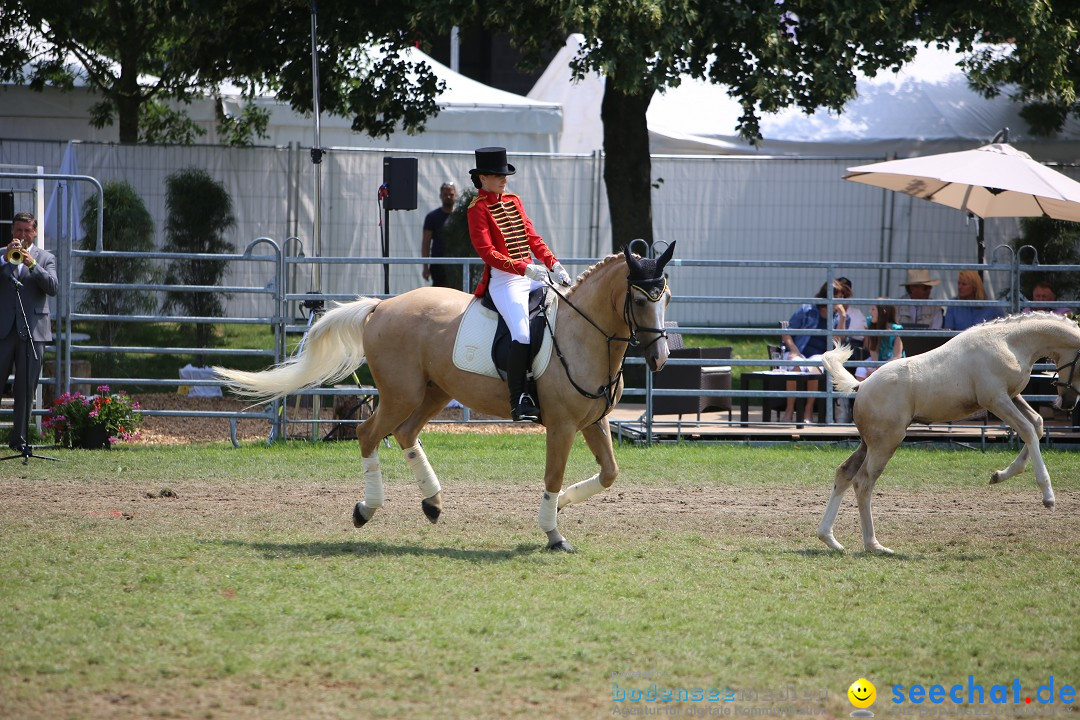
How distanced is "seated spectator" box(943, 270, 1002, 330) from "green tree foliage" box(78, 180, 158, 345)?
415 inches

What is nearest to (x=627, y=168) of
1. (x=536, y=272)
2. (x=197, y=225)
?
(x=197, y=225)

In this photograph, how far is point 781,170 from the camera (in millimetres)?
18812

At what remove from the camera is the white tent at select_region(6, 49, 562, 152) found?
18.8 metres

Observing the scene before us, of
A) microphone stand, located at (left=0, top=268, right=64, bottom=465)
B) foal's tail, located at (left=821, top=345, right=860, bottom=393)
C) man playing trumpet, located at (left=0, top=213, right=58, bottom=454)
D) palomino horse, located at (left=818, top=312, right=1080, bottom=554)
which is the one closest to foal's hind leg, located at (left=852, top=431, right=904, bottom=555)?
palomino horse, located at (left=818, top=312, right=1080, bottom=554)

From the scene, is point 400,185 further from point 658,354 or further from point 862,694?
point 862,694

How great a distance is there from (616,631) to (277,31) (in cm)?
1148

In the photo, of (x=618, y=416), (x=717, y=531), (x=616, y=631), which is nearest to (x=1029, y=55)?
(x=618, y=416)

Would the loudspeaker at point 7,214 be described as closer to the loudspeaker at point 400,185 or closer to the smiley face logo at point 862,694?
the loudspeaker at point 400,185

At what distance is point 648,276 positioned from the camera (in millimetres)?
7191

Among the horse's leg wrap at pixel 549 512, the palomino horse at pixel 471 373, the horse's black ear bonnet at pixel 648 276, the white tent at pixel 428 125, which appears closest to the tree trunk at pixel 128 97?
the white tent at pixel 428 125

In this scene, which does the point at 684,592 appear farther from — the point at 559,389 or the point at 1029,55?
the point at 1029,55

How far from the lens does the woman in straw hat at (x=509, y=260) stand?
7.62 m

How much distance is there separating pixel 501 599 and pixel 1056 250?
45.4 ft

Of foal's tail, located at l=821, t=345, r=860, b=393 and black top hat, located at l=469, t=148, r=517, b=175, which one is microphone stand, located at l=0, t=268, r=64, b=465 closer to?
black top hat, located at l=469, t=148, r=517, b=175
